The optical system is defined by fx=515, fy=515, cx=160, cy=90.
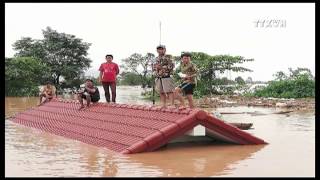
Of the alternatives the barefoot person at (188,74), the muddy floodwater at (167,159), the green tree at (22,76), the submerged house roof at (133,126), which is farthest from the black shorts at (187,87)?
the green tree at (22,76)

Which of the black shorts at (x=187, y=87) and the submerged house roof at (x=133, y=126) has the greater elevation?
the black shorts at (x=187, y=87)

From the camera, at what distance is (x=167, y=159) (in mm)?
8070

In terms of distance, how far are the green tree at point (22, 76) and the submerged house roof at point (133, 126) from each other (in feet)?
73.2

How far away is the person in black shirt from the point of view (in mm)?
12719

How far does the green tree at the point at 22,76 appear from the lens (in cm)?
3469

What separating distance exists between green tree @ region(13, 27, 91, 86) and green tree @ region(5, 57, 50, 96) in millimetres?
2430

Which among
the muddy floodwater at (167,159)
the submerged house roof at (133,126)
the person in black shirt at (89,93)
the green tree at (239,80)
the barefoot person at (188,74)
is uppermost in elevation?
the green tree at (239,80)

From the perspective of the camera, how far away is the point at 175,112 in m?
9.49

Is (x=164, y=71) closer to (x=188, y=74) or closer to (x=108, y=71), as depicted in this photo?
(x=188, y=74)

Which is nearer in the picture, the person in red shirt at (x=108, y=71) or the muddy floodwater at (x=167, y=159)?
the muddy floodwater at (x=167, y=159)

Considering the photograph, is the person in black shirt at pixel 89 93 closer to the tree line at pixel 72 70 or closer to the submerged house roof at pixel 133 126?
the submerged house roof at pixel 133 126

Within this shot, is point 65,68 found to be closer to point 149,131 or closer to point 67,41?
point 67,41

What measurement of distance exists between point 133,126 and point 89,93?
3349 mm

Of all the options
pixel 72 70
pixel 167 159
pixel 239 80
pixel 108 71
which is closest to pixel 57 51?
pixel 72 70
